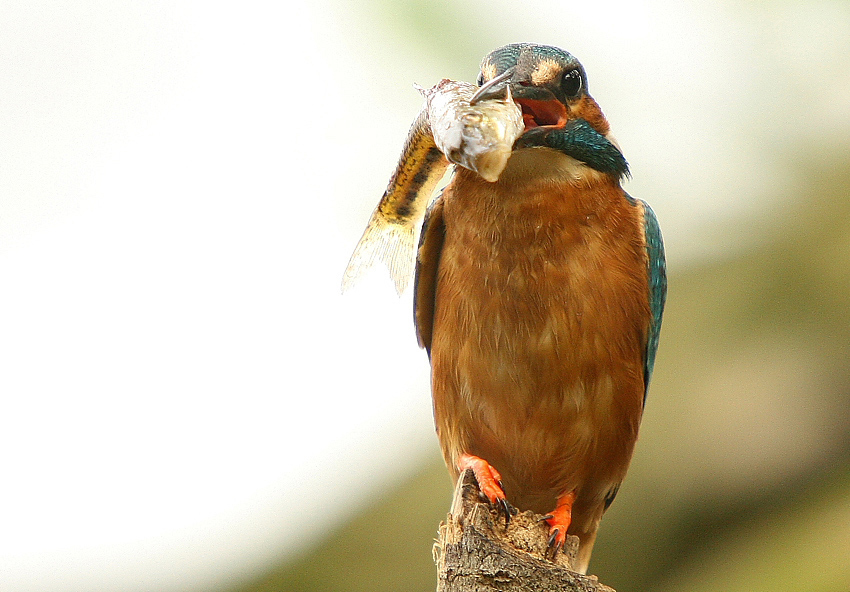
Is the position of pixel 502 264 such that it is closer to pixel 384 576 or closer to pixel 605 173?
pixel 605 173

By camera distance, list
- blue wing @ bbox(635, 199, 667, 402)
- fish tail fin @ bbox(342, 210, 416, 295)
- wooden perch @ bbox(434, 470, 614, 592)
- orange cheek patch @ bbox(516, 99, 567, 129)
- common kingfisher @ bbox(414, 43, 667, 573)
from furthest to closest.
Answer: blue wing @ bbox(635, 199, 667, 402)
fish tail fin @ bbox(342, 210, 416, 295)
common kingfisher @ bbox(414, 43, 667, 573)
orange cheek patch @ bbox(516, 99, 567, 129)
wooden perch @ bbox(434, 470, 614, 592)

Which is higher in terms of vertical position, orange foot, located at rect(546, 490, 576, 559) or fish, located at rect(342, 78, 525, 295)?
fish, located at rect(342, 78, 525, 295)

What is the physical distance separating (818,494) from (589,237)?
3153 millimetres

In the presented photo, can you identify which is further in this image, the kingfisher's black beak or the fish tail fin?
the fish tail fin

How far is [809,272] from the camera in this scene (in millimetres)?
5941

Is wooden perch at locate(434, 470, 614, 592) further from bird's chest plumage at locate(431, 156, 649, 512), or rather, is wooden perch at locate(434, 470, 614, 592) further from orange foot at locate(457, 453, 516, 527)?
bird's chest plumage at locate(431, 156, 649, 512)

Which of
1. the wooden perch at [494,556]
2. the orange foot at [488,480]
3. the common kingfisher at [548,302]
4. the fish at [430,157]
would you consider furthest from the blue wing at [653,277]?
the wooden perch at [494,556]

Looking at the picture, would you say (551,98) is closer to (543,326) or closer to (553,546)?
(543,326)

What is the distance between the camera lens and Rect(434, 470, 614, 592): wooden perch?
2.21 meters

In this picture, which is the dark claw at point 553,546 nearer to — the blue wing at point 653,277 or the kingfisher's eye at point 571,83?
the blue wing at point 653,277

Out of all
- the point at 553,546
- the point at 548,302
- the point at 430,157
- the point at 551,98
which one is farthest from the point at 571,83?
the point at 553,546

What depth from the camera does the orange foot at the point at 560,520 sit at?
8.70 feet

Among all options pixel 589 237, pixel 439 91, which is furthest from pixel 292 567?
pixel 439 91

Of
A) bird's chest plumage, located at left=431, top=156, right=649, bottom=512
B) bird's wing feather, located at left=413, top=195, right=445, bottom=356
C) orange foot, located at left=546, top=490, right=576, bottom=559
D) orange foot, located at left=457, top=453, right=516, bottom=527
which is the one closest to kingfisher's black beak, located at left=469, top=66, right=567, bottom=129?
bird's chest plumage, located at left=431, top=156, right=649, bottom=512
